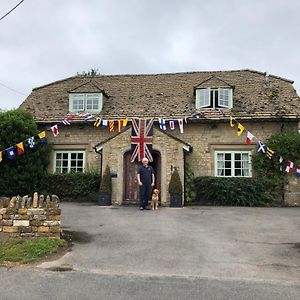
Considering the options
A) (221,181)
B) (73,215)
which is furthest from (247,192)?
(73,215)

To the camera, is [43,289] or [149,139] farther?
[149,139]

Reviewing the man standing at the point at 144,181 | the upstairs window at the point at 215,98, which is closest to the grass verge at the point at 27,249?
the man standing at the point at 144,181

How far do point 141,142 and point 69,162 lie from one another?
4.34m

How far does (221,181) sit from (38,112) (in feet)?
32.3

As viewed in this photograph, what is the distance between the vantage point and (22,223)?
7855 mm

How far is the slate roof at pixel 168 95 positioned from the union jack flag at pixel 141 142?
5.56 feet

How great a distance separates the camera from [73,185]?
1658 centimetres

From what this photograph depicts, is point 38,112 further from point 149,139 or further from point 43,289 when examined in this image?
point 43,289

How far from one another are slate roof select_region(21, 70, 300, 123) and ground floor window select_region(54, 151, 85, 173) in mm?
1821

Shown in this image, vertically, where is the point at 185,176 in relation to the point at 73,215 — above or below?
above

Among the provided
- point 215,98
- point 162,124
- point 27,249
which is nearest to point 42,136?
point 162,124

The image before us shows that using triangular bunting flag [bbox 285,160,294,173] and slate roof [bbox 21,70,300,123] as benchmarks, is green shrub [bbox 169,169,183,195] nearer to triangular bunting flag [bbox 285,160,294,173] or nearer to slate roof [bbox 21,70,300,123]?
slate roof [bbox 21,70,300,123]

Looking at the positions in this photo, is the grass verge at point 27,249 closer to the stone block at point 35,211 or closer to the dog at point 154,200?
the stone block at point 35,211

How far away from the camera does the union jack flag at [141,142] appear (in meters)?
15.1
